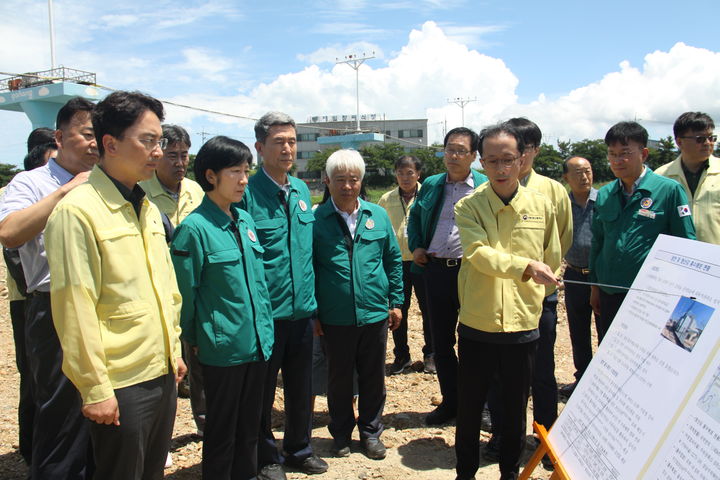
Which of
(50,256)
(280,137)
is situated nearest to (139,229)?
(50,256)

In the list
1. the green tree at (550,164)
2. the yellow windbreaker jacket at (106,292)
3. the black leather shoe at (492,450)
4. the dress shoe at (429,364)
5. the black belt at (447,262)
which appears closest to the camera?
the yellow windbreaker jacket at (106,292)

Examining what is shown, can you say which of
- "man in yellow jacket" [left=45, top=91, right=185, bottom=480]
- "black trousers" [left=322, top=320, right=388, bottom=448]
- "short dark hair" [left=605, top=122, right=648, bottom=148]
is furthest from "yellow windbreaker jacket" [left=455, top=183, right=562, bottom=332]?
"man in yellow jacket" [left=45, top=91, right=185, bottom=480]

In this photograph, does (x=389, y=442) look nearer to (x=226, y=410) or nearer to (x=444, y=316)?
(x=444, y=316)

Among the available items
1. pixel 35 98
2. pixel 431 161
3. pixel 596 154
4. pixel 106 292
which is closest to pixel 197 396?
pixel 106 292

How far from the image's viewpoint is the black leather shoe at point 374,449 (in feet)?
11.4

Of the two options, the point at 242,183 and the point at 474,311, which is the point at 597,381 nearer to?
the point at 474,311

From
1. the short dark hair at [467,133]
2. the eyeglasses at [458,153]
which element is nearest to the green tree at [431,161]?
the short dark hair at [467,133]

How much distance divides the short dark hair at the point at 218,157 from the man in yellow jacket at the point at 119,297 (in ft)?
1.60

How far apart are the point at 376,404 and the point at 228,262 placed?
1.60 metres

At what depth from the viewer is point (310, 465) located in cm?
325

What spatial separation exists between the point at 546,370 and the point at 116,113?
2.85 meters

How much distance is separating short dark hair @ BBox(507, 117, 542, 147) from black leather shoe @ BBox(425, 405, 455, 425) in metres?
2.04

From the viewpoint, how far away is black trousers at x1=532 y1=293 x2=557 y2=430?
325 cm

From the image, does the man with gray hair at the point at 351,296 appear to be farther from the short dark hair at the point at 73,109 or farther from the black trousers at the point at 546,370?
the short dark hair at the point at 73,109
